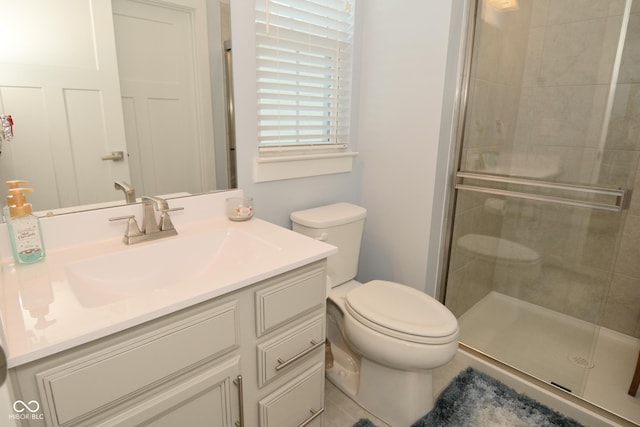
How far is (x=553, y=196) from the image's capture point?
160 cm

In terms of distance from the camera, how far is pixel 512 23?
1680mm

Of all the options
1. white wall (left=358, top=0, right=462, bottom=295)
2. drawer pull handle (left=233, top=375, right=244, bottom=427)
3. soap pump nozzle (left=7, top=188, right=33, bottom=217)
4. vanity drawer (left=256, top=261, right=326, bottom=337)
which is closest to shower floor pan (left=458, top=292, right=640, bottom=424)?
white wall (left=358, top=0, right=462, bottom=295)

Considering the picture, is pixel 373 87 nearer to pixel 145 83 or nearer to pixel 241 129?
pixel 241 129

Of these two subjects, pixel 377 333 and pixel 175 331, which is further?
pixel 377 333

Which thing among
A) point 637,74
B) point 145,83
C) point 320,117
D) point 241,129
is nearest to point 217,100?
point 241,129

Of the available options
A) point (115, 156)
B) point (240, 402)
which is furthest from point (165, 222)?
point (240, 402)

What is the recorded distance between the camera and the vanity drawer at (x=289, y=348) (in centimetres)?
100

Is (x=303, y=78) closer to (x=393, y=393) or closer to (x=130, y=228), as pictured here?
(x=130, y=228)

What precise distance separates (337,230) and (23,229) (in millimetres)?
1087

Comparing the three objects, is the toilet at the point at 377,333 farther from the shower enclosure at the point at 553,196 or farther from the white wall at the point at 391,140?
the shower enclosure at the point at 553,196

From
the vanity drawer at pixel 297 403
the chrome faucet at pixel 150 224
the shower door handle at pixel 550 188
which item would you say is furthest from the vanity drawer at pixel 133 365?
the shower door handle at pixel 550 188

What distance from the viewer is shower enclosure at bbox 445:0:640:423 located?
1.52 meters

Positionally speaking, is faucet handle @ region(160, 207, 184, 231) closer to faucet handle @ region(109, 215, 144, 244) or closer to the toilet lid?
faucet handle @ region(109, 215, 144, 244)

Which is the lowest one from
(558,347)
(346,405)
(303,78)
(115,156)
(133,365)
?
(346,405)
